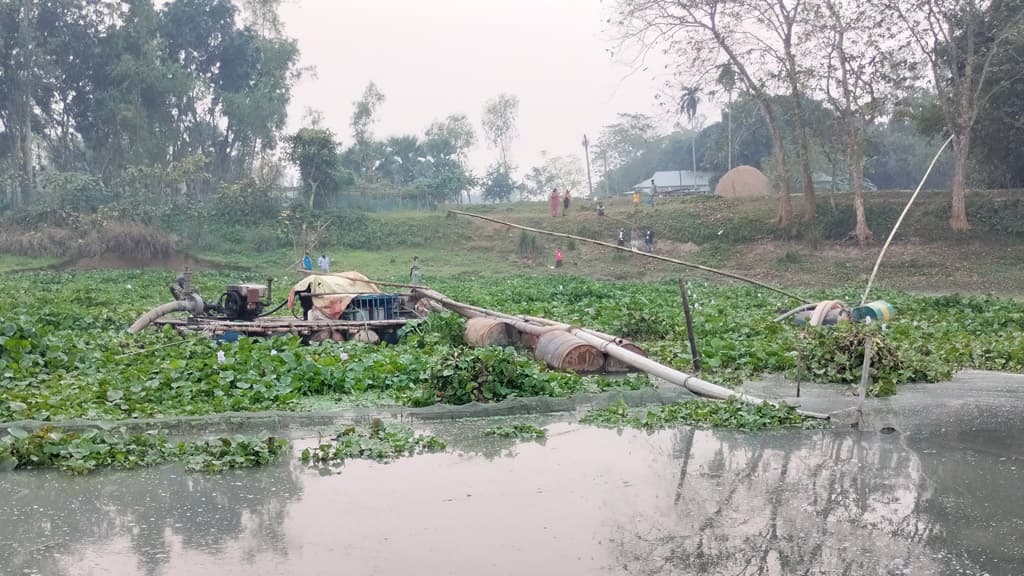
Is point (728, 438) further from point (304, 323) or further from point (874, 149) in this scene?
point (874, 149)

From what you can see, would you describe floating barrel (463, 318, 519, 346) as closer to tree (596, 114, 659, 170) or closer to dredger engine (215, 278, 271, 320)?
dredger engine (215, 278, 271, 320)

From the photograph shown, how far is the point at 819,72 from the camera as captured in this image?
31547 millimetres

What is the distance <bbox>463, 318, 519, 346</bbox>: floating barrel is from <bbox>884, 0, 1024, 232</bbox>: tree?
2207 cm

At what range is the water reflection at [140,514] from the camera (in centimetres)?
517

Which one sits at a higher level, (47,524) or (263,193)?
(263,193)

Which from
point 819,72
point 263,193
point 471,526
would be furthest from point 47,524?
point 263,193

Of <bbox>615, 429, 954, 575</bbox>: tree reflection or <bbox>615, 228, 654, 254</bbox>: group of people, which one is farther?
<bbox>615, 228, 654, 254</bbox>: group of people

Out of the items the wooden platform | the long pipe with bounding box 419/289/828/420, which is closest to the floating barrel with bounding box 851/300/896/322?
Answer: the long pipe with bounding box 419/289/828/420

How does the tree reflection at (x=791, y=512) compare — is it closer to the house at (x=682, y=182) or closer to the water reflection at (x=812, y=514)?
the water reflection at (x=812, y=514)

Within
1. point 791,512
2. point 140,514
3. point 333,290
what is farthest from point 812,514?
point 333,290

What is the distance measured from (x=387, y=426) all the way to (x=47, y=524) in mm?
2951

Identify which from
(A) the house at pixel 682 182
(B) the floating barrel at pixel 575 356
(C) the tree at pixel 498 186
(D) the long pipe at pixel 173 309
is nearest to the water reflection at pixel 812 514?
(B) the floating barrel at pixel 575 356

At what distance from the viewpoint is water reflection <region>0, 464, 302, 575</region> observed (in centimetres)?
517

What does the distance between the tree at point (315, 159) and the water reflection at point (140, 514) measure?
3733 centimetres
